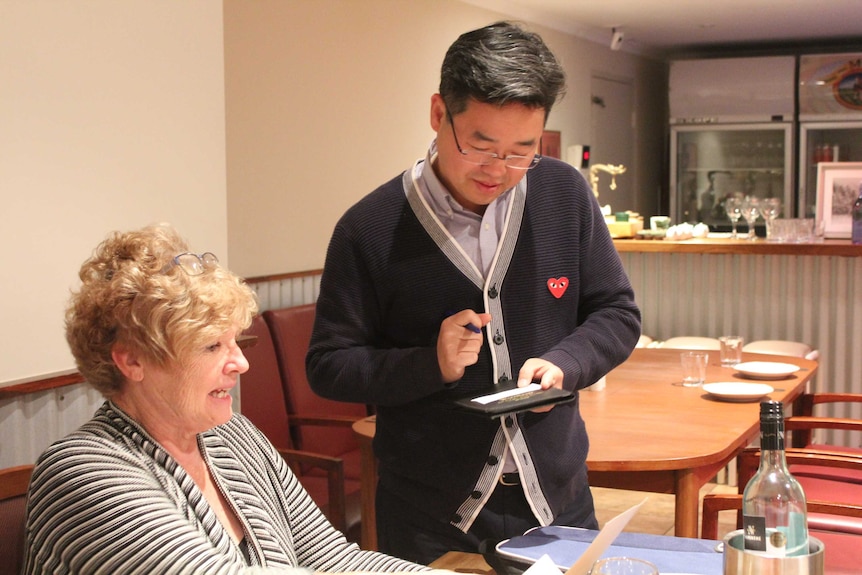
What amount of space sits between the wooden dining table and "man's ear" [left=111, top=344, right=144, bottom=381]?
4.63 feet

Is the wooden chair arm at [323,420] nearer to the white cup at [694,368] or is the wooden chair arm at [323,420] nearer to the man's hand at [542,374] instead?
the white cup at [694,368]

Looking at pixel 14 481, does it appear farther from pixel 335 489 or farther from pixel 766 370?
pixel 766 370

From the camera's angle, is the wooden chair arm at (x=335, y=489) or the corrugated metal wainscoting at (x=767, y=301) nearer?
the wooden chair arm at (x=335, y=489)

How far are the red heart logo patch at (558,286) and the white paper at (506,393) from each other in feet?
0.66

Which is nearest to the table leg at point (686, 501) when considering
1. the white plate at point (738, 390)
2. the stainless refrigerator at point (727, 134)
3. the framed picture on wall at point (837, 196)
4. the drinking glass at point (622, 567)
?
the white plate at point (738, 390)

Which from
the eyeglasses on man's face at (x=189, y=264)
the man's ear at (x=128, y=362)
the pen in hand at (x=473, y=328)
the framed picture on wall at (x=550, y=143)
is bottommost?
the man's ear at (x=128, y=362)

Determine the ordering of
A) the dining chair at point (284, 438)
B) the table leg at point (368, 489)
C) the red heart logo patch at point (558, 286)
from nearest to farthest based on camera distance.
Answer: the red heart logo patch at point (558, 286) → the table leg at point (368, 489) → the dining chair at point (284, 438)

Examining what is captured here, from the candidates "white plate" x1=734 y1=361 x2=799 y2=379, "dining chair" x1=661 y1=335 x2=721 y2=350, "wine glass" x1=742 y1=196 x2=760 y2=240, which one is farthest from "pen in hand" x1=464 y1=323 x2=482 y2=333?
"wine glass" x1=742 y1=196 x2=760 y2=240

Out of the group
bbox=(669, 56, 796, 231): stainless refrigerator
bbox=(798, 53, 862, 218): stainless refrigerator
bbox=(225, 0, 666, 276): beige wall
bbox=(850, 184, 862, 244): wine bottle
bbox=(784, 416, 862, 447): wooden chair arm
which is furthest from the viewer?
bbox=(669, 56, 796, 231): stainless refrigerator

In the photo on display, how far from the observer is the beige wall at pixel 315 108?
4473 mm

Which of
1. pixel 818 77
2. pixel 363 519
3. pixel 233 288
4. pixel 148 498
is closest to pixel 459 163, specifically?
pixel 233 288

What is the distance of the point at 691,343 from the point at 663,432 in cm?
222

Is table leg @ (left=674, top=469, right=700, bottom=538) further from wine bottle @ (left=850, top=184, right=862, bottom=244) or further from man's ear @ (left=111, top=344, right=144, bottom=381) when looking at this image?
wine bottle @ (left=850, top=184, right=862, bottom=244)

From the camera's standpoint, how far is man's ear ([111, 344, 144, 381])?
1412mm
